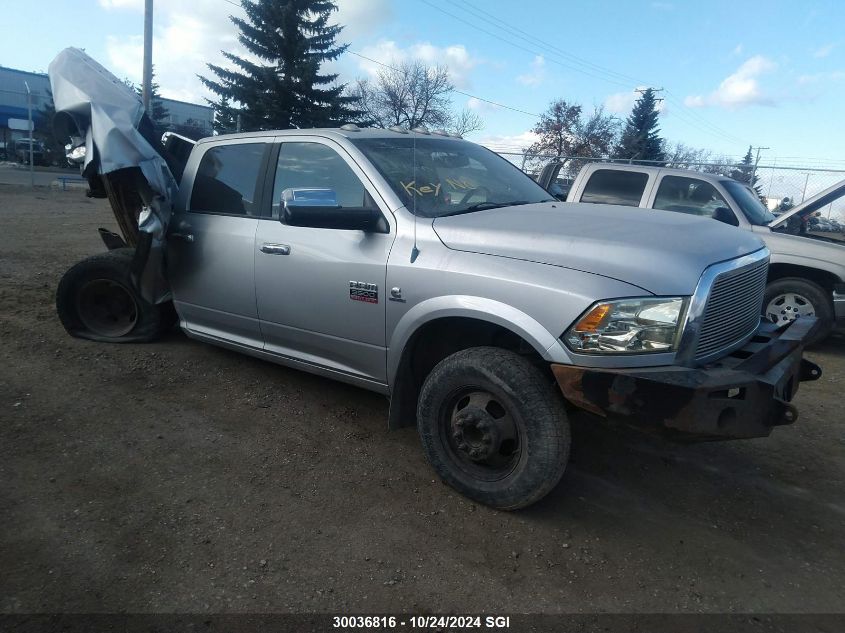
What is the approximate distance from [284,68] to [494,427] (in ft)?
92.2

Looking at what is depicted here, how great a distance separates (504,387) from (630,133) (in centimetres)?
4259

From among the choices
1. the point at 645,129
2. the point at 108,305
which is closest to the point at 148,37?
the point at 108,305

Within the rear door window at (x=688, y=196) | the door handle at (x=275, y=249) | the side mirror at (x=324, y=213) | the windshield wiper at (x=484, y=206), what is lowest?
the door handle at (x=275, y=249)

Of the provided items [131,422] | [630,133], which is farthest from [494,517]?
[630,133]

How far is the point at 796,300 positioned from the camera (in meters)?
6.41

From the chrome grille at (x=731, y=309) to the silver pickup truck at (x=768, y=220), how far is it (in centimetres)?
267

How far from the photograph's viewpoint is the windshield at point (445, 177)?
3.56m

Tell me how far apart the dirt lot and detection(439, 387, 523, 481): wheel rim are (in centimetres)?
23

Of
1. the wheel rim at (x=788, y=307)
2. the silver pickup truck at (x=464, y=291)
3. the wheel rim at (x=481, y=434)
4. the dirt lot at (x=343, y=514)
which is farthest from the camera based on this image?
the wheel rim at (x=788, y=307)

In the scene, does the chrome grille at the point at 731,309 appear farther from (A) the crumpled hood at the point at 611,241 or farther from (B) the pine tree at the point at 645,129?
(B) the pine tree at the point at 645,129

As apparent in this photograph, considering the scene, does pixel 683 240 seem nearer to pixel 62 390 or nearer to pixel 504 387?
pixel 504 387

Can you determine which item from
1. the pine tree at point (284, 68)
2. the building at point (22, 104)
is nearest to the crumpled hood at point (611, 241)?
the pine tree at point (284, 68)

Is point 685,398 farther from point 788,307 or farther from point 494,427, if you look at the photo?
point 788,307

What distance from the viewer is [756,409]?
2.62 m
